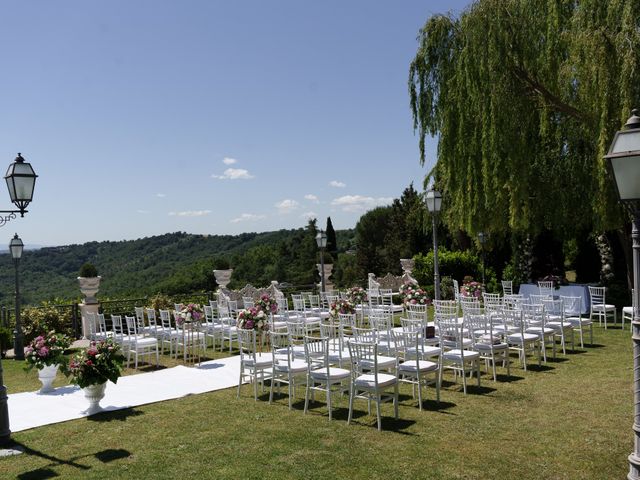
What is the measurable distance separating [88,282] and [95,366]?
8.18 meters

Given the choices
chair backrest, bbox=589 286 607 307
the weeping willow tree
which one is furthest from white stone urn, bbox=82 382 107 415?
chair backrest, bbox=589 286 607 307

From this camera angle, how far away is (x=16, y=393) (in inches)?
364

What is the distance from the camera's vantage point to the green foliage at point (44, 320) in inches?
568

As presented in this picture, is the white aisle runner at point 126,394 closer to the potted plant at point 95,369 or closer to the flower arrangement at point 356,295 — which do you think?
the potted plant at point 95,369

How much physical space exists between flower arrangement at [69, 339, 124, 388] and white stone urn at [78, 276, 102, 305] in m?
7.91

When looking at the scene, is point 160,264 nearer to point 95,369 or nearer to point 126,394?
point 126,394

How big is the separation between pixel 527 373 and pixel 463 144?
294 inches

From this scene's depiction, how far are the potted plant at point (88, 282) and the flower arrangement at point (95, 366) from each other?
7.92 meters

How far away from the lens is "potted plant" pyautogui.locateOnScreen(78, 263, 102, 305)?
1504 centimetres

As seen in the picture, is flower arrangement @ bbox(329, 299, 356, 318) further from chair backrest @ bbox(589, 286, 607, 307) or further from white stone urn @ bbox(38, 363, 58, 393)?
chair backrest @ bbox(589, 286, 607, 307)

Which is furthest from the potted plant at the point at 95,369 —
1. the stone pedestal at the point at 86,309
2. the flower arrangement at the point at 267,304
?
the stone pedestal at the point at 86,309

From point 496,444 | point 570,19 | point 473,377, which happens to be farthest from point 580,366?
point 570,19

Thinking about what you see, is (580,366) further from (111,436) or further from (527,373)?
(111,436)

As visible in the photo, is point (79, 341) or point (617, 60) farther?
point (79, 341)
